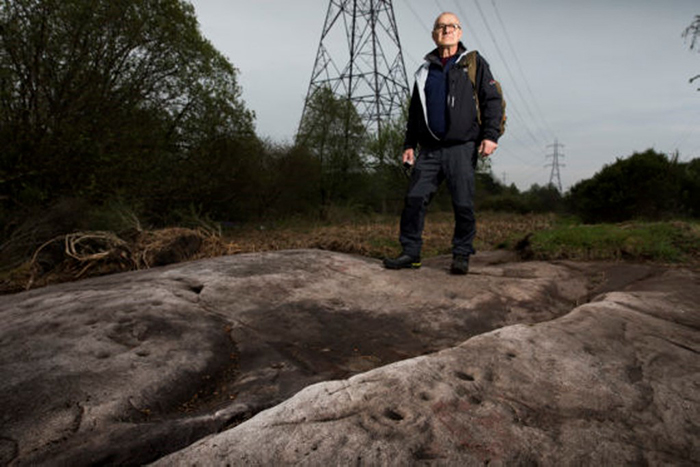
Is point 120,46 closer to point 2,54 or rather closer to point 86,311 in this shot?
point 2,54

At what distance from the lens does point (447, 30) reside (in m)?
3.09

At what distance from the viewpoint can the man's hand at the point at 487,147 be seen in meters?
2.87

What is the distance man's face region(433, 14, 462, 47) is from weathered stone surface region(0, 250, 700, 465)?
211 cm

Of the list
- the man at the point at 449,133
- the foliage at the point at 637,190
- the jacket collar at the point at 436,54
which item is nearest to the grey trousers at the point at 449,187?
the man at the point at 449,133

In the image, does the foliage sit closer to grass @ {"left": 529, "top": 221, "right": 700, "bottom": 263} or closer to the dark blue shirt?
grass @ {"left": 529, "top": 221, "right": 700, "bottom": 263}

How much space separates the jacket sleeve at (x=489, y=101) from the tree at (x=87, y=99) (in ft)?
15.4

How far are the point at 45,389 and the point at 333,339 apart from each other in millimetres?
1026

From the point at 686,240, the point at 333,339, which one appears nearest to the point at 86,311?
the point at 333,339

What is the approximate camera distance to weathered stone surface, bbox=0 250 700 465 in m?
A: 0.88

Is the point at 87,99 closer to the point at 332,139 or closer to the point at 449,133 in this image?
the point at 449,133

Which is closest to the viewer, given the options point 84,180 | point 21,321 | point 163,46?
point 21,321

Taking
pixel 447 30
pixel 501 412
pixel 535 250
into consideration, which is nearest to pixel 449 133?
pixel 447 30

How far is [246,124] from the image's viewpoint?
970 centimetres

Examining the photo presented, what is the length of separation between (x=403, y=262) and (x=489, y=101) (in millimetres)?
1452
